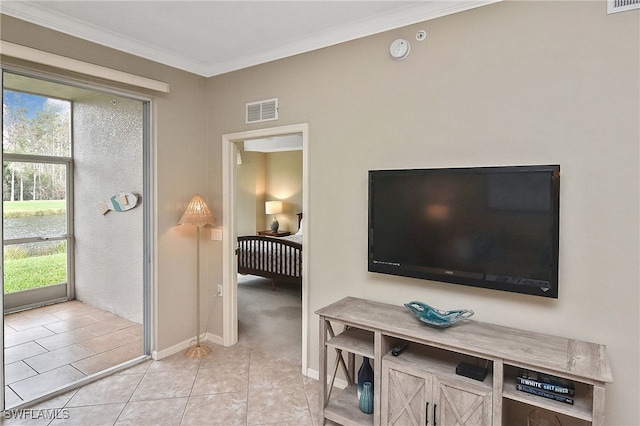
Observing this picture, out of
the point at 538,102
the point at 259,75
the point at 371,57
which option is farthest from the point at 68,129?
the point at 538,102

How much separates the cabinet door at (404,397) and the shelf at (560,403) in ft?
1.28

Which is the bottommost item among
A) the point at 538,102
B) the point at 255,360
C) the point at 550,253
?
the point at 255,360

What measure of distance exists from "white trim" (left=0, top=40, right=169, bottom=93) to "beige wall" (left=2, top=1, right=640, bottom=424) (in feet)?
0.36

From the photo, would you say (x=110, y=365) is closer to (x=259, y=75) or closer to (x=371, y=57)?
(x=259, y=75)

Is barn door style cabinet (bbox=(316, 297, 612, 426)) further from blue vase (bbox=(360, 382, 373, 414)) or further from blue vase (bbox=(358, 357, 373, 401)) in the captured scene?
blue vase (bbox=(358, 357, 373, 401))

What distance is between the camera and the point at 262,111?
3215 mm

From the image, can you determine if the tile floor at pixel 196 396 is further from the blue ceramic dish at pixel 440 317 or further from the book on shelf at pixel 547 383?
the book on shelf at pixel 547 383

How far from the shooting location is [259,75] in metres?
3.24

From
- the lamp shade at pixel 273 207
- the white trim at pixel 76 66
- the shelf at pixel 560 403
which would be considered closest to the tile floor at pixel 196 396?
the shelf at pixel 560 403

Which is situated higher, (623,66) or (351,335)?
(623,66)

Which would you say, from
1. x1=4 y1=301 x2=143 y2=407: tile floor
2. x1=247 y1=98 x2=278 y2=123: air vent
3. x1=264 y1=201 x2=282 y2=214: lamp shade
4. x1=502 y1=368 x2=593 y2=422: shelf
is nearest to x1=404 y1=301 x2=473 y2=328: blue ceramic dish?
x1=502 y1=368 x2=593 y2=422: shelf

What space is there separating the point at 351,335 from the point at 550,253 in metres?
1.28

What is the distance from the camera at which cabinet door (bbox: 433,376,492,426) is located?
70.6 inches

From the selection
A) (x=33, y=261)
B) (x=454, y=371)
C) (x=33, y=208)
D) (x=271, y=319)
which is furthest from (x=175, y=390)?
(x=33, y=208)
